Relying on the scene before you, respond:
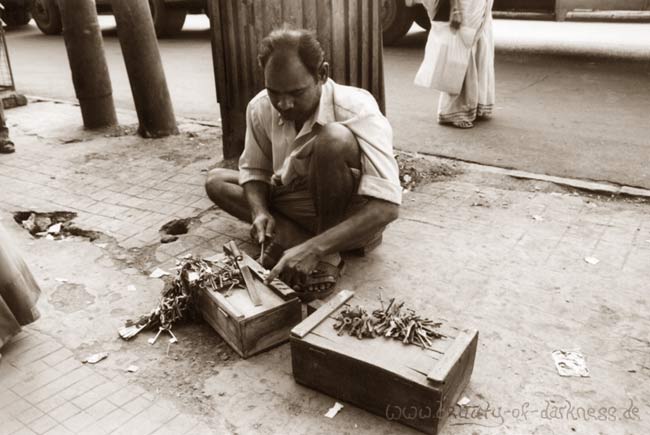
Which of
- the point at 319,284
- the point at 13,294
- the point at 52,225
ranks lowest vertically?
the point at 52,225

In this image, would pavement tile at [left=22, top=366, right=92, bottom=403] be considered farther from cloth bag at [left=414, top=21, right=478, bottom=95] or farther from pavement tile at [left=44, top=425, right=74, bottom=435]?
cloth bag at [left=414, top=21, right=478, bottom=95]

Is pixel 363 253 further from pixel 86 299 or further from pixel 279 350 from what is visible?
pixel 86 299

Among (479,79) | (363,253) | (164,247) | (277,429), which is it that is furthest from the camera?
(479,79)

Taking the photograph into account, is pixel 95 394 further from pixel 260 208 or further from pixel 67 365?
pixel 260 208

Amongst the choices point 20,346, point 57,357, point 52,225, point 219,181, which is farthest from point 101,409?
point 52,225

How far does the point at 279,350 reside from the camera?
8.34 ft

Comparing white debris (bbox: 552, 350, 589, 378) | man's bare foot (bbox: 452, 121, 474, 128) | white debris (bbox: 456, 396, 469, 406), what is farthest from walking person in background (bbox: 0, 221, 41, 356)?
man's bare foot (bbox: 452, 121, 474, 128)

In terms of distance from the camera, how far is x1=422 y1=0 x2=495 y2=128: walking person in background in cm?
535

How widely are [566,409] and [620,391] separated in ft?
0.84

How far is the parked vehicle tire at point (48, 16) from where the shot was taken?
47.1ft

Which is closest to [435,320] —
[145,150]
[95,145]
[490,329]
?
[490,329]

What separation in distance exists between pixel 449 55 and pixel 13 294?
426 cm

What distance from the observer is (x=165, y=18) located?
12.4 m

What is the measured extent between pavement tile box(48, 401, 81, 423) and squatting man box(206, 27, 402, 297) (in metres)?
0.94
